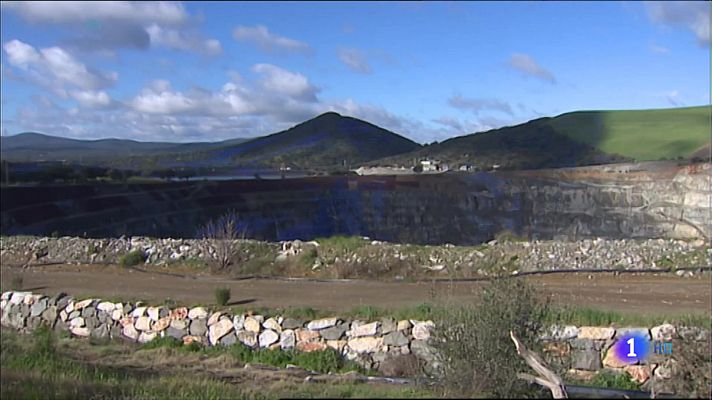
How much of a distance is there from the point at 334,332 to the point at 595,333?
462 cm

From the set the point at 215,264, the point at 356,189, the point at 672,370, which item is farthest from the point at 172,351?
the point at 356,189

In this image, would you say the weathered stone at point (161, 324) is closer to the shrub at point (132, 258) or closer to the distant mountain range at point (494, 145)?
the shrub at point (132, 258)

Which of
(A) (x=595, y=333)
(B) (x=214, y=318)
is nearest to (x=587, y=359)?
(A) (x=595, y=333)

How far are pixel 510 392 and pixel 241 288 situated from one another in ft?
43.5

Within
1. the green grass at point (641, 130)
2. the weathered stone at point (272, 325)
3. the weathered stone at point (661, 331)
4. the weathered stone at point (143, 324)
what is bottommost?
the weathered stone at point (143, 324)

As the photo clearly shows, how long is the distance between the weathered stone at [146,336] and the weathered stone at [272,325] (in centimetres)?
253

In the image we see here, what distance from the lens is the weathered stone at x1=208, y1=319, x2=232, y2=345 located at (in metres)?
14.4

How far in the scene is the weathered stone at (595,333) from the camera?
1217 centimetres

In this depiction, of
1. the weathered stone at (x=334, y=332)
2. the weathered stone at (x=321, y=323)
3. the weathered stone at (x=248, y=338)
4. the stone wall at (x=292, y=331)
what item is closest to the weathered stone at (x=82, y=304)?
the stone wall at (x=292, y=331)

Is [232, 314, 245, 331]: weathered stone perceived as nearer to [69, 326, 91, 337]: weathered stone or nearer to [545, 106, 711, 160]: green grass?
[69, 326, 91, 337]: weathered stone

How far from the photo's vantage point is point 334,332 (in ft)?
44.6

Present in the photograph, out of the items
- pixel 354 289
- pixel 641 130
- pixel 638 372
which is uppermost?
pixel 641 130

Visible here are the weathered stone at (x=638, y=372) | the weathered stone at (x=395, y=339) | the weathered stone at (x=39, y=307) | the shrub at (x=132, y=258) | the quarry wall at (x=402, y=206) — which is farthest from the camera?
the quarry wall at (x=402, y=206)

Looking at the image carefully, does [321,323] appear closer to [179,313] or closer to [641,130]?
[179,313]
